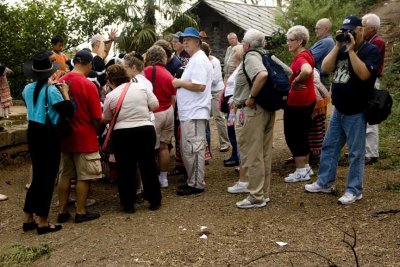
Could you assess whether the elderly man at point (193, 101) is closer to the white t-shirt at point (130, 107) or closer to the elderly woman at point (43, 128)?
the white t-shirt at point (130, 107)

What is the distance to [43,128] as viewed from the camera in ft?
14.8

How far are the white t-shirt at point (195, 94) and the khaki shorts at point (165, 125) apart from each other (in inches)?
13.7

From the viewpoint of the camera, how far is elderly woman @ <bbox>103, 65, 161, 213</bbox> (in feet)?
16.3

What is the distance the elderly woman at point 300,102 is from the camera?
17.7 feet

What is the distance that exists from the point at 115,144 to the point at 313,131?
8.94 feet

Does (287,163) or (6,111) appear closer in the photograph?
(287,163)

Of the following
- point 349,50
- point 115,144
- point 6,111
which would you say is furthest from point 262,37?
point 6,111

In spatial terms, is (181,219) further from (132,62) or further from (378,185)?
(378,185)

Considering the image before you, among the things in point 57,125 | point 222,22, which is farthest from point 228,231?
point 222,22

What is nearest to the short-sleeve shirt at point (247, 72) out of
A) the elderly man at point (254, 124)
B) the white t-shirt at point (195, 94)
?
the elderly man at point (254, 124)

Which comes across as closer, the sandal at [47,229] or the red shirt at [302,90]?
the sandal at [47,229]

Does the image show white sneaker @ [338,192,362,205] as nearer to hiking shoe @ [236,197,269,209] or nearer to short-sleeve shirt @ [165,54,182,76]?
hiking shoe @ [236,197,269,209]

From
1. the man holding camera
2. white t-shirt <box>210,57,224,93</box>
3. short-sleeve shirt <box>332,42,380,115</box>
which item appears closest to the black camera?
the man holding camera

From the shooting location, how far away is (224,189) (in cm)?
579
